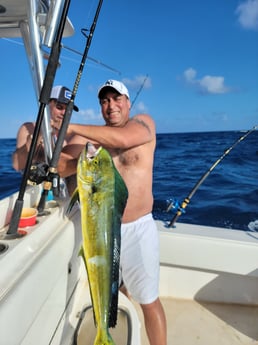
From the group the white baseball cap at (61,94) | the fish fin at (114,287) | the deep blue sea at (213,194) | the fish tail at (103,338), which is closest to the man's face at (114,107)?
the white baseball cap at (61,94)

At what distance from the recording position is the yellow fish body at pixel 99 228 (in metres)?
1.46

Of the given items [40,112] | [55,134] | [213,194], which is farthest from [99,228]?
[213,194]

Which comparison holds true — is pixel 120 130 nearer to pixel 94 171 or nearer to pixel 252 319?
pixel 94 171

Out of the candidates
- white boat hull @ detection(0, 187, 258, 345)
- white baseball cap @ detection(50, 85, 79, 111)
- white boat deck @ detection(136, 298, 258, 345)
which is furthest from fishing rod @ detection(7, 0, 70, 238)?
white boat deck @ detection(136, 298, 258, 345)

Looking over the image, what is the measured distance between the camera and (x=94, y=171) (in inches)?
57.4

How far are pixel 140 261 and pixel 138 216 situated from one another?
34cm

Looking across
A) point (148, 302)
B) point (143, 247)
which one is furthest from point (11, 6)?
point (148, 302)

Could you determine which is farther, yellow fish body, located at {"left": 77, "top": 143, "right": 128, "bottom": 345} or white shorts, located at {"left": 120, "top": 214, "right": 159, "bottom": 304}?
white shorts, located at {"left": 120, "top": 214, "right": 159, "bottom": 304}

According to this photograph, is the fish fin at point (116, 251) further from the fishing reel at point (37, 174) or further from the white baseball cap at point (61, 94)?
the white baseball cap at point (61, 94)

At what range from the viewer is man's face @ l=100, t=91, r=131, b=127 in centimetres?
227

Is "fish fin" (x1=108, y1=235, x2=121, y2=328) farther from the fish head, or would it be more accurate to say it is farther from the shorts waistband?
the shorts waistband

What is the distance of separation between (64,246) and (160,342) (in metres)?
1.08

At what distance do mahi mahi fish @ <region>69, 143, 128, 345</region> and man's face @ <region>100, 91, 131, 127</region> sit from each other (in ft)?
2.86

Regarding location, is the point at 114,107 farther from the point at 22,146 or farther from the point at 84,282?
the point at 84,282
